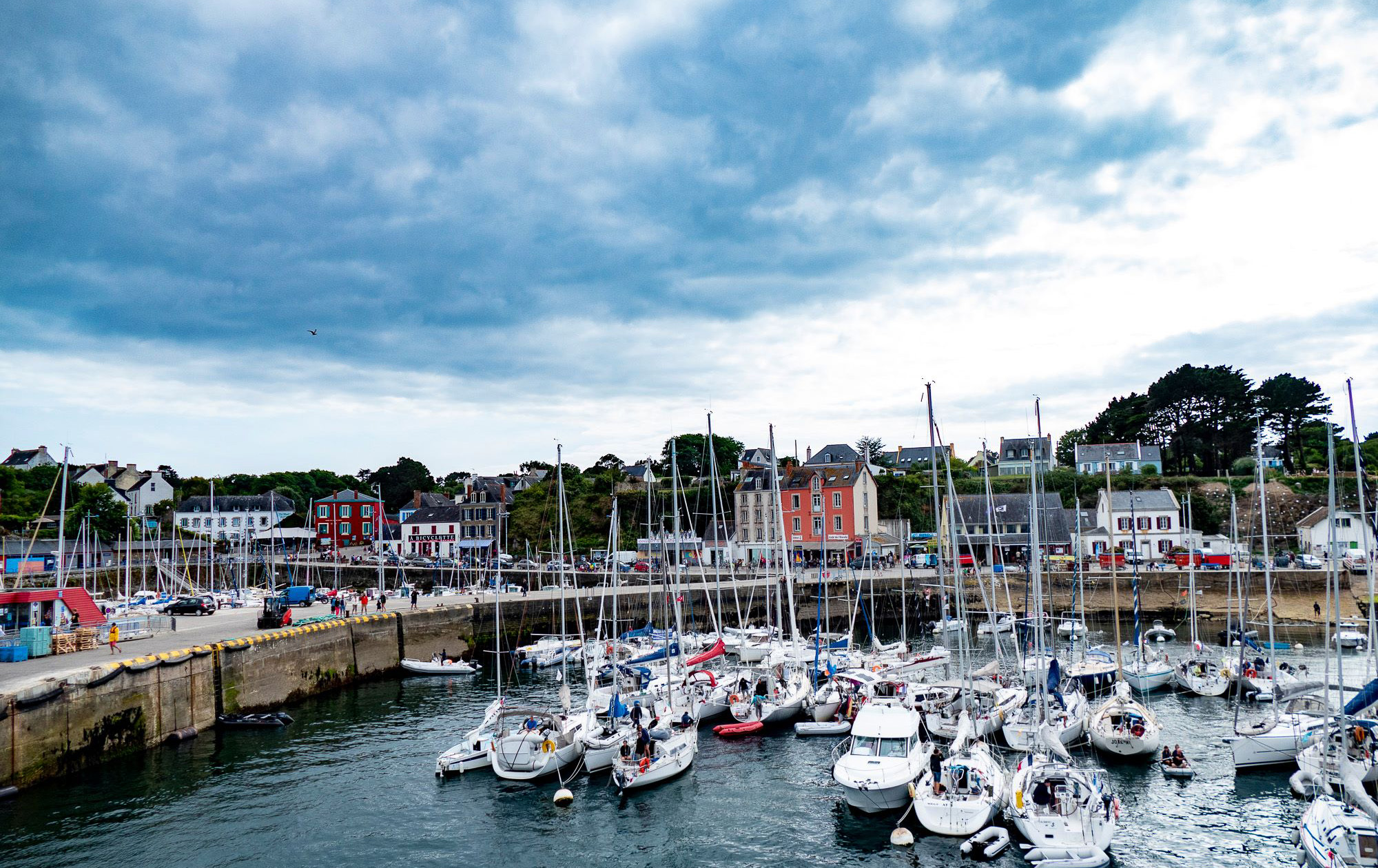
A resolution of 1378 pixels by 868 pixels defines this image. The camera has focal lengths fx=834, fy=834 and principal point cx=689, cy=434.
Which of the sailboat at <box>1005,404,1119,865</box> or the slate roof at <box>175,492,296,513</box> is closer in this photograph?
the sailboat at <box>1005,404,1119,865</box>

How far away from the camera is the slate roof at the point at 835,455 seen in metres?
99.9

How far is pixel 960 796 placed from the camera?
22.2 m

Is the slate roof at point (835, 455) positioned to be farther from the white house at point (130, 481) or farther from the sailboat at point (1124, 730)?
the white house at point (130, 481)

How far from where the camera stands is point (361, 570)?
91.7 metres

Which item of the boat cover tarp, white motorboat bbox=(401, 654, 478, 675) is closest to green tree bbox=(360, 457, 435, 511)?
white motorboat bbox=(401, 654, 478, 675)

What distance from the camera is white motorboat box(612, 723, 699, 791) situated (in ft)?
85.2

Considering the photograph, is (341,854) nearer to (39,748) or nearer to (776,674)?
(39,748)

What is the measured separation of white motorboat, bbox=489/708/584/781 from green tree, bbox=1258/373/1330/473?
112053mm

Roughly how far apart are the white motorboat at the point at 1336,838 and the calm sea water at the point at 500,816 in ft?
8.25

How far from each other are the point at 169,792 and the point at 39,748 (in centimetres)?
417

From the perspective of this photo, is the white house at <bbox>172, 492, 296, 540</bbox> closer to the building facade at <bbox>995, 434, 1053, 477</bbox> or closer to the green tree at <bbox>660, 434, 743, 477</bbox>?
the green tree at <bbox>660, 434, 743, 477</bbox>

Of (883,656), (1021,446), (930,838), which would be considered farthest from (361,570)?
(1021,446)

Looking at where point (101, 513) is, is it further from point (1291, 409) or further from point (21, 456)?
point (1291, 409)

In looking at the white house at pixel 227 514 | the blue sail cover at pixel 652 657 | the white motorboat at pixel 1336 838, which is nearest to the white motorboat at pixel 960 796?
the white motorboat at pixel 1336 838
